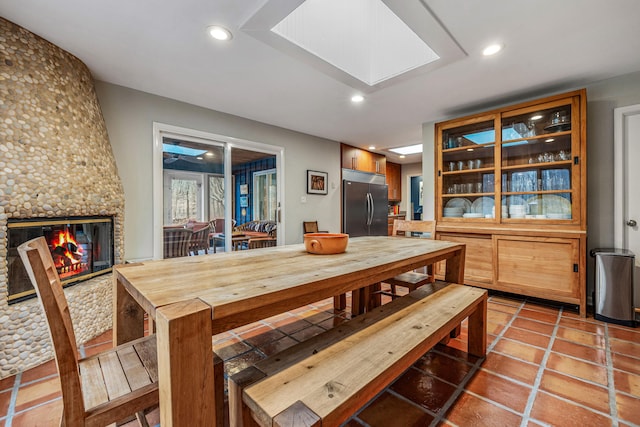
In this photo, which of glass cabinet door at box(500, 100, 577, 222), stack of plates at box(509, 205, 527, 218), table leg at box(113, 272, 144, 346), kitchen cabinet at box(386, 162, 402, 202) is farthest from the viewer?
kitchen cabinet at box(386, 162, 402, 202)

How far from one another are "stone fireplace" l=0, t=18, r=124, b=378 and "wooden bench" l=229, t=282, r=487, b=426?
6.24 feet

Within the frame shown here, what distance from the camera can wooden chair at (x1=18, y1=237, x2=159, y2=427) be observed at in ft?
2.62

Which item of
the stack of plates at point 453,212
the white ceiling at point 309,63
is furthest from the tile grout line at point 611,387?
the white ceiling at point 309,63

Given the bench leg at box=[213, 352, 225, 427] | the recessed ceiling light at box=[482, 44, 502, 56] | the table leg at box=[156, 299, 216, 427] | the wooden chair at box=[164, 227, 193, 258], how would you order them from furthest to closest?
the wooden chair at box=[164, 227, 193, 258] < the recessed ceiling light at box=[482, 44, 502, 56] < the bench leg at box=[213, 352, 225, 427] < the table leg at box=[156, 299, 216, 427]

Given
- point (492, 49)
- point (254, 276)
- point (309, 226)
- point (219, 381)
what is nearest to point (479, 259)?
point (492, 49)

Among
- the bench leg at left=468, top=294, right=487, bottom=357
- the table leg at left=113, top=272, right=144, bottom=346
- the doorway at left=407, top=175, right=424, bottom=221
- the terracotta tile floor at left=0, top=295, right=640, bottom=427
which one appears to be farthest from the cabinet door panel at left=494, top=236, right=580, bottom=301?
the doorway at left=407, top=175, right=424, bottom=221

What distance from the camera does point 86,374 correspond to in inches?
39.0

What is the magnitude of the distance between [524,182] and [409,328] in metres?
2.79

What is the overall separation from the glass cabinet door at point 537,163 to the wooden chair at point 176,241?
3848 mm

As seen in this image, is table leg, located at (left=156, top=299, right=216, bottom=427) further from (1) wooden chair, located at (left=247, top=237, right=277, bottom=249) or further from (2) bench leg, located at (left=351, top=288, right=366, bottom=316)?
(1) wooden chair, located at (left=247, top=237, right=277, bottom=249)

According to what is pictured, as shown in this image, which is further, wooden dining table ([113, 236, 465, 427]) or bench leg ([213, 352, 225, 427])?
bench leg ([213, 352, 225, 427])

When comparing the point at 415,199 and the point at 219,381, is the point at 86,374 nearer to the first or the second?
the point at 219,381

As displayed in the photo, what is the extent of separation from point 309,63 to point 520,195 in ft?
9.06

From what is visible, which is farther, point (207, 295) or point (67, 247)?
point (67, 247)
